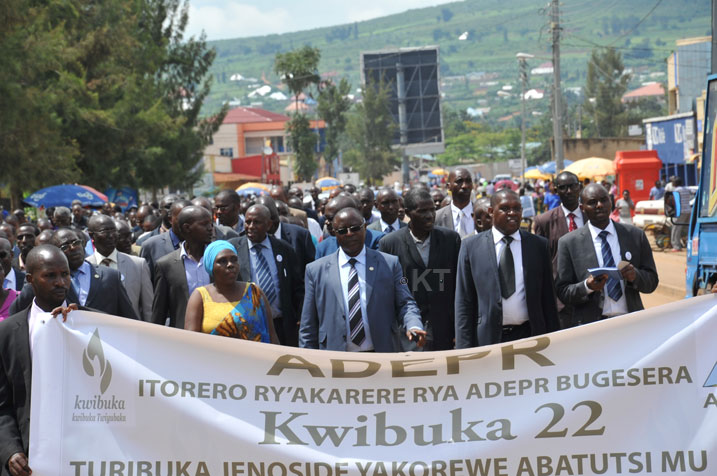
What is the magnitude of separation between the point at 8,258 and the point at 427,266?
339 centimetres

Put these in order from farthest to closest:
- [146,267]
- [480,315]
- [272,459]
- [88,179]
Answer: [88,179] < [146,267] < [480,315] < [272,459]

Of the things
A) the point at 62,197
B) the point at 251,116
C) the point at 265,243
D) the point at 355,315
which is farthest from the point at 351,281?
the point at 251,116

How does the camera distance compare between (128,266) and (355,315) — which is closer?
(355,315)

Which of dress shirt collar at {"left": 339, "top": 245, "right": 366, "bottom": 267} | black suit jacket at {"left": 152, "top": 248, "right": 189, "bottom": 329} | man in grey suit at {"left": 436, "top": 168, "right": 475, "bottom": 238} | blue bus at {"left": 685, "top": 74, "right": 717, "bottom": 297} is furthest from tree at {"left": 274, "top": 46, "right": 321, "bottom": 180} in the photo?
dress shirt collar at {"left": 339, "top": 245, "right": 366, "bottom": 267}

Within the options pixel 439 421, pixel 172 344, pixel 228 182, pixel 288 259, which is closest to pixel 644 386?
pixel 439 421

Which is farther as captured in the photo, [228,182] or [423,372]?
[228,182]

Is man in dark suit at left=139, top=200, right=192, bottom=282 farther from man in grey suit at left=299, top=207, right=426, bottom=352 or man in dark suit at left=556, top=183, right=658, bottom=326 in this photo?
man in dark suit at left=556, top=183, right=658, bottom=326

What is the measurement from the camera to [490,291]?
7.66 metres

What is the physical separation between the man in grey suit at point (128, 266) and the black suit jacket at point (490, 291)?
2906 millimetres

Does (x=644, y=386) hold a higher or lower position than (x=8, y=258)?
lower

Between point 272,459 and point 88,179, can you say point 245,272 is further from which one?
point 88,179

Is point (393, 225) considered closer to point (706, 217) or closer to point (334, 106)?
point (706, 217)

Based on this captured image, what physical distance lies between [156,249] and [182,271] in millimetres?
1724

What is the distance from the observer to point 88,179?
138 ft
